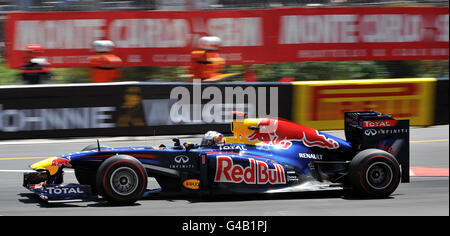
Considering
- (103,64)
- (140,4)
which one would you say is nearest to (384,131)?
(103,64)

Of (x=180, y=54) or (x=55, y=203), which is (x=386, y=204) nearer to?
(x=55, y=203)

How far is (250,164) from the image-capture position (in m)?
8.58

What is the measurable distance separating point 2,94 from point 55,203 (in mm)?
5650

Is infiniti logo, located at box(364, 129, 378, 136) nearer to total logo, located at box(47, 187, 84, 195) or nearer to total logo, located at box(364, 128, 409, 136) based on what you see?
total logo, located at box(364, 128, 409, 136)

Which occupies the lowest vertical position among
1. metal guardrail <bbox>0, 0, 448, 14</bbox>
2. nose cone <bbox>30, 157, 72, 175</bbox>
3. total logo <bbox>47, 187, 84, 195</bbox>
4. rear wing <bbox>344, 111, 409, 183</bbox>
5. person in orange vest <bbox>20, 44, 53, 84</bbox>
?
total logo <bbox>47, 187, 84, 195</bbox>

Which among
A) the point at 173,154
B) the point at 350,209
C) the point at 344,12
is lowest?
the point at 350,209

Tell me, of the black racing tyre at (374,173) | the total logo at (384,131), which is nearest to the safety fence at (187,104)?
the total logo at (384,131)

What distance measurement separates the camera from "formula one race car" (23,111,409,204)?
324 inches

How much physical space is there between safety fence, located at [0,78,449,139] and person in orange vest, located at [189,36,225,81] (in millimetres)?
1364

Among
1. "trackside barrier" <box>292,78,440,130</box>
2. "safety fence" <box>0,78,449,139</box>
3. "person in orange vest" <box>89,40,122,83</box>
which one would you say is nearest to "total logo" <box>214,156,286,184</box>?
"safety fence" <box>0,78,449,139</box>

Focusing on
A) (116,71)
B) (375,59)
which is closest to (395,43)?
(375,59)

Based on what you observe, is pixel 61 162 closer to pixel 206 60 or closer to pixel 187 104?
pixel 187 104

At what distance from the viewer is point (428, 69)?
19.1m

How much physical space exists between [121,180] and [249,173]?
170 centimetres
